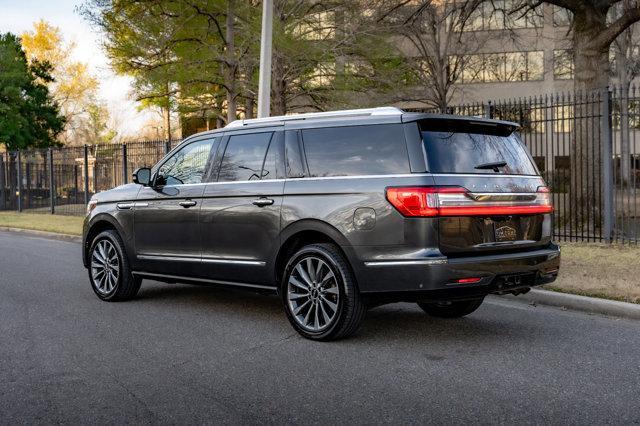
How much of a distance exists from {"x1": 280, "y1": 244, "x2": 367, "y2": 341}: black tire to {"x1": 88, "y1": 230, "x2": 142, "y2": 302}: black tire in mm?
2573

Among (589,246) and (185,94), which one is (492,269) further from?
(185,94)

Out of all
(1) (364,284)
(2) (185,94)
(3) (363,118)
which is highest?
(2) (185,94)

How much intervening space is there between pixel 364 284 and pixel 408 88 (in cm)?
2832

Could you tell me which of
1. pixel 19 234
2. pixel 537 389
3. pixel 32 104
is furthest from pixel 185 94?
pixel 537 389

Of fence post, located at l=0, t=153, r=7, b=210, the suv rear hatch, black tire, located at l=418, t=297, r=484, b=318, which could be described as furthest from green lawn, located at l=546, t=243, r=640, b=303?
fence post, located at l=0, t=153, r=7, b=210

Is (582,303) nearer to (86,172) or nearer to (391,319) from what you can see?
(391,319)

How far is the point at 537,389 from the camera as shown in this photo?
459 cm

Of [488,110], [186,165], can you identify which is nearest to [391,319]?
[186,165]

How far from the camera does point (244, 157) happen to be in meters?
6.83

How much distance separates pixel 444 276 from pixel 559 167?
10.1m

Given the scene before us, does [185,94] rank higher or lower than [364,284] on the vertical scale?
higher

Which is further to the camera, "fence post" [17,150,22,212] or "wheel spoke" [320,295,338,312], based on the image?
"fence post" [17,150,22,212]

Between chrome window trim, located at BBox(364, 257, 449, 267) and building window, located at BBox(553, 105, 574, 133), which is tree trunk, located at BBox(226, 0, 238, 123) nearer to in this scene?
building window, located at BBox(553, 105, 574, 133)

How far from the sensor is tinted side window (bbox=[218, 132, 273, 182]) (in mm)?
6664
